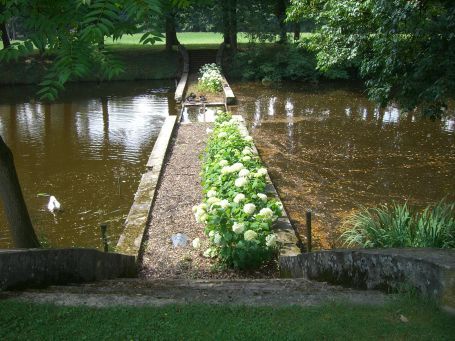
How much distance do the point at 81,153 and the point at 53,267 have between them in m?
10.2

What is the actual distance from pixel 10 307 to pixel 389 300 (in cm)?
265

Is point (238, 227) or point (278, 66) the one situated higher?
point (278, 66)

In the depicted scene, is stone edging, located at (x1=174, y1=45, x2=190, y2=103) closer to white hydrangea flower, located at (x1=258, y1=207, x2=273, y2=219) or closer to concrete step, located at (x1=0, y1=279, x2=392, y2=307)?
white hydrangea flower, located at (x1=258, y1=207, x2=273, y2=219)

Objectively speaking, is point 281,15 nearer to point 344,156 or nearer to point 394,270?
point 344,156

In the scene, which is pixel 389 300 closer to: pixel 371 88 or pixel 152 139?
pixel 371 88

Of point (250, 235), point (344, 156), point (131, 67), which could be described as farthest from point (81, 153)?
point (131, 67)

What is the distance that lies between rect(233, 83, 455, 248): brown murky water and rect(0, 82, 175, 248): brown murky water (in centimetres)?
353

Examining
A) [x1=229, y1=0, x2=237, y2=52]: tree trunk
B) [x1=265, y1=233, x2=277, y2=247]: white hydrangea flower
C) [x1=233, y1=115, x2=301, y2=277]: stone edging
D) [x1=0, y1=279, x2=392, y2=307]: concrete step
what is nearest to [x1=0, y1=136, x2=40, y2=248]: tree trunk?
[x1=0, y1=279, x2=392, y2=307]: concrete step

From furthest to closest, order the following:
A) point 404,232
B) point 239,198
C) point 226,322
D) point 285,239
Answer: point 285,239
point 404,232
point 239,198
point 226,322

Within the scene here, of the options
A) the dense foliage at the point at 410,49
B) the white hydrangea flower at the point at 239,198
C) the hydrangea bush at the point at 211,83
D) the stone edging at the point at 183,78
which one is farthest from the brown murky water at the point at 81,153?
the dense foliage at the point at 410,49

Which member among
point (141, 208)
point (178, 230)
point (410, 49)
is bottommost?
point (178, 230)

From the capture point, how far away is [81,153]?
1427 centimetres

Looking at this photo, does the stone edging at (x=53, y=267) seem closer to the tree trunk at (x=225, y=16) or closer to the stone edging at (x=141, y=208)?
the stone edging at (x=141, y=208)

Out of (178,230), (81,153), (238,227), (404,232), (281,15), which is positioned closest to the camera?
(238,227)
